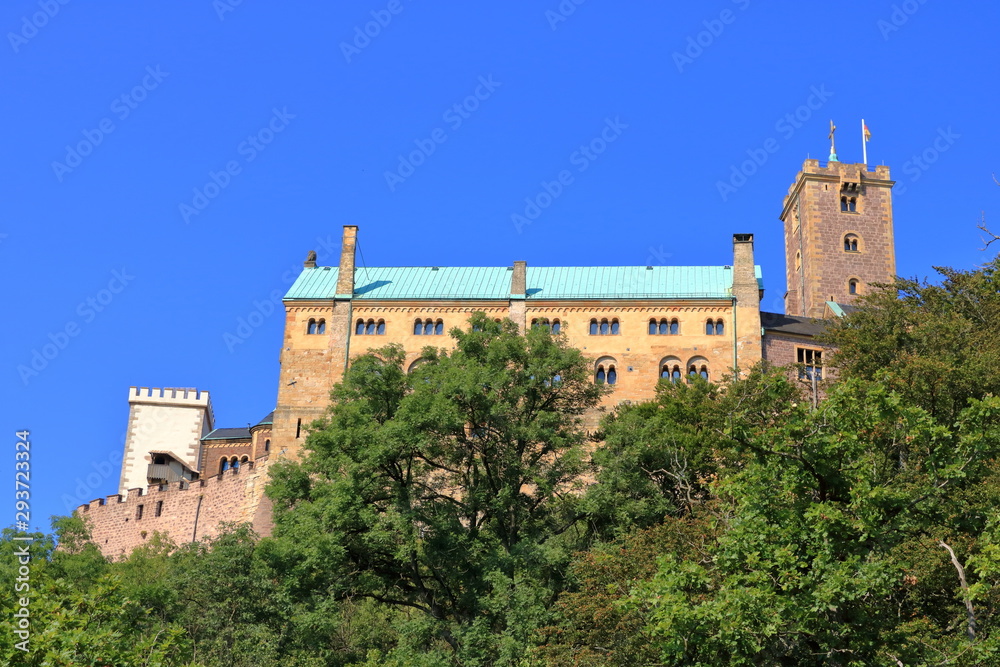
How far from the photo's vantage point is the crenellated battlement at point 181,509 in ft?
215

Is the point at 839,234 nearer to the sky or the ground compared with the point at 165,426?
nearer to the sky

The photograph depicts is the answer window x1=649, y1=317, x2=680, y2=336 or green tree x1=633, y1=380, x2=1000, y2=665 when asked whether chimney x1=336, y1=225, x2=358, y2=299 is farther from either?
green tree x1=633, y1=380, x2=1000, y2=665

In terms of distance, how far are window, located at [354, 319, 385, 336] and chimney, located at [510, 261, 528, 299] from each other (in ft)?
23.3

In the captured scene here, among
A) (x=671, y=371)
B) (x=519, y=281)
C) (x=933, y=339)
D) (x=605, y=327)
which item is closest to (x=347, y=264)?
(x=519, y=281)

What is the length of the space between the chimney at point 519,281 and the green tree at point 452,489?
82.6 ft

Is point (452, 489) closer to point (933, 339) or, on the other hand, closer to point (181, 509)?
point (933, 339)

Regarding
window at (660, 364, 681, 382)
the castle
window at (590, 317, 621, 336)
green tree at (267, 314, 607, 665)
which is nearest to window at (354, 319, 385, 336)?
the castle

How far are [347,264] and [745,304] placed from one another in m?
21.4

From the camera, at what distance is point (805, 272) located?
84.7 metres

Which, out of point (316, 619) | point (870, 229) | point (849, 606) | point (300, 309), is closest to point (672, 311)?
point (300, 309)

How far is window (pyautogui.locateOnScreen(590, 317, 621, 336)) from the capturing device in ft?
219

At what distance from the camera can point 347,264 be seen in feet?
230

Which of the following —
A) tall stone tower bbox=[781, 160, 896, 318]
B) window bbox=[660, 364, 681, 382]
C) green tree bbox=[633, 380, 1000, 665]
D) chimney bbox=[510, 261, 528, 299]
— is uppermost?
tall stone tower bbox=[781, 160, 896, 318]

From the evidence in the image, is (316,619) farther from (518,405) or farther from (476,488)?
(518,405)
